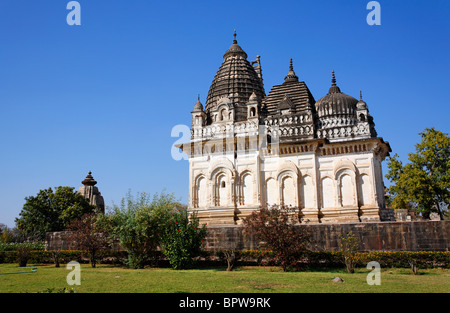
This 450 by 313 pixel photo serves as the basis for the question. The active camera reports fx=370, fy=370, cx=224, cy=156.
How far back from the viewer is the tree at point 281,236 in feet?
56.4

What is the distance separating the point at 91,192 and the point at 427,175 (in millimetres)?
36936

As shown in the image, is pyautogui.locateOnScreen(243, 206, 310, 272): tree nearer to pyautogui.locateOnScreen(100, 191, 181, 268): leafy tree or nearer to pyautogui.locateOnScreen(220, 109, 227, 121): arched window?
pyautogui.locateOnScreen(100, 191, 181, 268): leafy tree

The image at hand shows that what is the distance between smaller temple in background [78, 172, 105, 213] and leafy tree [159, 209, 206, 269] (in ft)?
96.0

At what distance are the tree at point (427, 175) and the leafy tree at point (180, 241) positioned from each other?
19.3 meters

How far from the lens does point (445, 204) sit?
30.0m

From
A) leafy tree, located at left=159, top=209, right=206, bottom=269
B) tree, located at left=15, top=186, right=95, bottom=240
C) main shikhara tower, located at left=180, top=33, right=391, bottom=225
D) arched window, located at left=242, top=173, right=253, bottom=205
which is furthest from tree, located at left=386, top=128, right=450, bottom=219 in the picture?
tree, located at left=15, top=186, right=95, bottom=240

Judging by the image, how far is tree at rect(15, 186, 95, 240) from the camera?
36750mm

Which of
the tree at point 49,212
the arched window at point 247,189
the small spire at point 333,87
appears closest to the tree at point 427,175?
the small spire at point 333,87

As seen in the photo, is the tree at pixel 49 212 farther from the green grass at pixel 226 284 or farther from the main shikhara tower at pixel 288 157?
the green grass at pixel 226 284

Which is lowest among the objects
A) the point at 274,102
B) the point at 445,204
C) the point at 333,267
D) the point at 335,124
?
the point at 333,267
